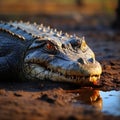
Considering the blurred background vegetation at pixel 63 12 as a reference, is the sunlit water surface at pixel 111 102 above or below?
below

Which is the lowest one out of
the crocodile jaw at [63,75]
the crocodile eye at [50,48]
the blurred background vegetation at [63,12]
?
the crocodile jaw at [63,75]

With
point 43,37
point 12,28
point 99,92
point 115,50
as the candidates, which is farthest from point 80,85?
point 115,50

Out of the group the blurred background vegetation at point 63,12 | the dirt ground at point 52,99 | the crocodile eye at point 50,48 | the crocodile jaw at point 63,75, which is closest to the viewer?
the dirt ground at point 52,99

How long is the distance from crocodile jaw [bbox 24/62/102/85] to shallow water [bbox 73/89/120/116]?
0.17 m

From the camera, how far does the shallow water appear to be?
5.59m

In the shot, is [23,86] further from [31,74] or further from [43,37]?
[43,37]

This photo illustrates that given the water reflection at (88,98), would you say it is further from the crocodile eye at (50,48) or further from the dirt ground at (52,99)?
the crocodile eye at (50,48)

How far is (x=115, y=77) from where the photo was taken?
764 centimetres

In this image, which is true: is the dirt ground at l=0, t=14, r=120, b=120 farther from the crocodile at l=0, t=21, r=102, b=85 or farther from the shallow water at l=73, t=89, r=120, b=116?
the crocodile at l=0, t=21, r=102, b=85

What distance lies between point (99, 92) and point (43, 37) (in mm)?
1528

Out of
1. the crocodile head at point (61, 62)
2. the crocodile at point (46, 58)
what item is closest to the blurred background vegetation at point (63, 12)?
the crocodile at point (46, 58)

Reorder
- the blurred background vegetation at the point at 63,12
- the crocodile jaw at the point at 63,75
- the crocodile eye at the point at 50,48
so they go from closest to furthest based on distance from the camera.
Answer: the crocodile jaw at the point at 63,75, the crocodile eye at the point at 50,48, the blurred background vegetation at the point at 63,12

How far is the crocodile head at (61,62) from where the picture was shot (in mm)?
6539

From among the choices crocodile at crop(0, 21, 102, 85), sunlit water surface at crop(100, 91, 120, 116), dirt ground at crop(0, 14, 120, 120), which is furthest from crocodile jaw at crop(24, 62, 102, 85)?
sunlit water surface at crop(100, 91, 120, 116)
